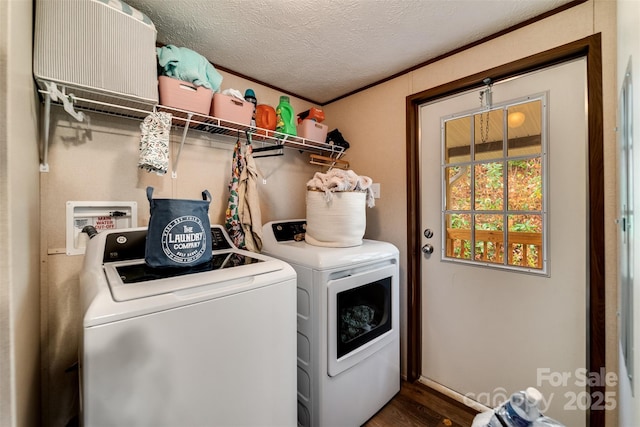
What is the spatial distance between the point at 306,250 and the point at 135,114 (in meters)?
1.19

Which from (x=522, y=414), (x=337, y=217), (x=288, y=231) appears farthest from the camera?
(x=288, y=231)

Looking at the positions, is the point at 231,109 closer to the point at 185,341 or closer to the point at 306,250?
the point at 306,250

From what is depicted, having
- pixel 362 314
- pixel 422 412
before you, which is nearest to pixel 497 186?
pixel 362 314

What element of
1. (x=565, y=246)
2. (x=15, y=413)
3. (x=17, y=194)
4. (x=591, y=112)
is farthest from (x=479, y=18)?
(x=15, y=413)

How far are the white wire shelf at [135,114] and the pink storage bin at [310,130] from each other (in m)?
0.04

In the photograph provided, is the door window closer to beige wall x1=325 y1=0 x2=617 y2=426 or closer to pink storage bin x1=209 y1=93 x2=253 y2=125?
beige wall x1=325 y1=0 x2=617 y2=426

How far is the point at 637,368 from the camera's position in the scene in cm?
73

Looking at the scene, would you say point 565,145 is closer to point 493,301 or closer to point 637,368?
point 493,301

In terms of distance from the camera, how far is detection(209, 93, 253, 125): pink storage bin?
1.54 metres

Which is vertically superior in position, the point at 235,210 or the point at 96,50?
the point at 96,50

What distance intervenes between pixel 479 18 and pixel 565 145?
82 cm

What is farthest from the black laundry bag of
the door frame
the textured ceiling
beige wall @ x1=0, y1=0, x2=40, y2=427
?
the door frame

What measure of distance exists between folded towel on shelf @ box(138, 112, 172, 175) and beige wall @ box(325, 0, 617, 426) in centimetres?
152

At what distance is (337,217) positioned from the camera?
1.60 m
